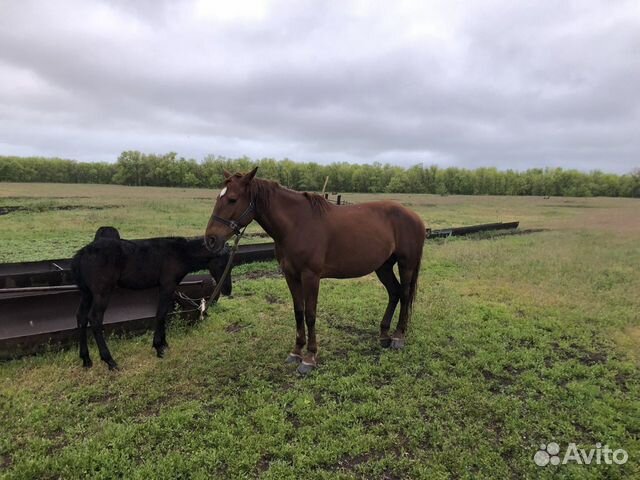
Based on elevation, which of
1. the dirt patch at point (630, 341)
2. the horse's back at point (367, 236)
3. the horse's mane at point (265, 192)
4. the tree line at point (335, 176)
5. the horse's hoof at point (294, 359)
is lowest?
the horse's hoof at point (294, 359)

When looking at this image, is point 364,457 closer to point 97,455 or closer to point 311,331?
point 311,331

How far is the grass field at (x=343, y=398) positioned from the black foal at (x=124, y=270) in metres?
0.44

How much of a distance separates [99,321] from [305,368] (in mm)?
2468

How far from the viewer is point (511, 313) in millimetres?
6934

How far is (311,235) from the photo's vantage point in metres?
4.76

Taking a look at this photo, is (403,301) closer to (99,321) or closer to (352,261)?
(352,261)

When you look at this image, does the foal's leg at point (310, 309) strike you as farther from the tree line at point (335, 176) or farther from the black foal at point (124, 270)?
the tree line at point (335, 176)

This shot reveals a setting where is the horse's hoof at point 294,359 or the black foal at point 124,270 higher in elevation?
the black foal at point 124,270

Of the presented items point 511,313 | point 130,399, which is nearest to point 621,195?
point 511,313

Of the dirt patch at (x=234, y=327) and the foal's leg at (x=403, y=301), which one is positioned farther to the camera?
the dirt patch at (x=234, y=327)

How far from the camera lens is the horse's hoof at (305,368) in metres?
4.63

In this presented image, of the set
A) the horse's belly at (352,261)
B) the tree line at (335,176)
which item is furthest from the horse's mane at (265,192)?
the tree line at (335,176)

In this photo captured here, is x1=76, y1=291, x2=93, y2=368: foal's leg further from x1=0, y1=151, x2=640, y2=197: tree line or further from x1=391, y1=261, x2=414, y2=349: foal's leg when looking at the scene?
x1=0, y1=151, x2=640, y2=197: tree line

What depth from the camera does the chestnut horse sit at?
438 centimetres
